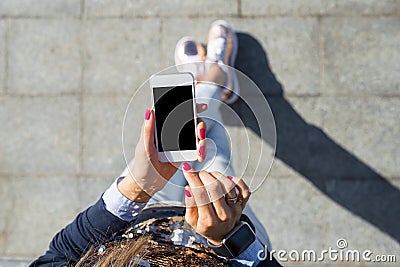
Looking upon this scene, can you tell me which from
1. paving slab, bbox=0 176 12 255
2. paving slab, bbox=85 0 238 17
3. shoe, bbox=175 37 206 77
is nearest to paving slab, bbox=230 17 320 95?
paving slab, bbox=85 0 238 17

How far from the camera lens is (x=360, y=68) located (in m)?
2.57

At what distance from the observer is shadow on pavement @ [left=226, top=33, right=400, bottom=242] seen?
2561 millimetres

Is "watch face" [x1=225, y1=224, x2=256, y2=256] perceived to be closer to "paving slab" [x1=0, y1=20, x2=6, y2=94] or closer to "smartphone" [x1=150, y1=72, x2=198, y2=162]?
"smartphone" [x1=150, y1=72, x2=198, y2=162]

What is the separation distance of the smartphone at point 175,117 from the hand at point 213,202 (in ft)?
0.33

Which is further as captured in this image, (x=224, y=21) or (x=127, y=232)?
(x=224, y=21)

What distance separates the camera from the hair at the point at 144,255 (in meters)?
1.43

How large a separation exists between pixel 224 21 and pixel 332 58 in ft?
1.84

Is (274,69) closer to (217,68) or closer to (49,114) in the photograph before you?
(217,68)

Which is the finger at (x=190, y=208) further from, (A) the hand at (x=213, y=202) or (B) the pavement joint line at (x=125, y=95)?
(B) the pavement joint line at (x=125, y=95)

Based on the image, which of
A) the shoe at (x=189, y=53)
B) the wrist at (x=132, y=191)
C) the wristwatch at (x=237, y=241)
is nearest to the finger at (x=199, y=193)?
the wristwatch at (x=237, y=241)

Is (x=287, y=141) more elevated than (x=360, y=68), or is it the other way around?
(x=360, y=68)

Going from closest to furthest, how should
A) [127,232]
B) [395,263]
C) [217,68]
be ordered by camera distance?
[127,232]
[217,68]
[395,263]

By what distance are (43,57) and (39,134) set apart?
0.40 m

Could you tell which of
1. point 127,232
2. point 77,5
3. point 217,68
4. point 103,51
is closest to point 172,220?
point 127,232
